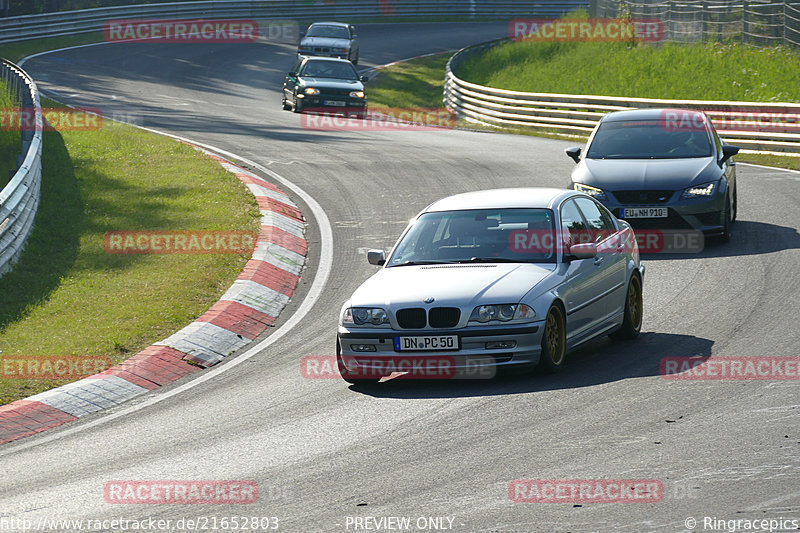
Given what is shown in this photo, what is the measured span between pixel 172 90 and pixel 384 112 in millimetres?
6616

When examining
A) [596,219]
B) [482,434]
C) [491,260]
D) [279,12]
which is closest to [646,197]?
[596,219]

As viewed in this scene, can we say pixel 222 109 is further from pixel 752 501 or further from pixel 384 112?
pixel 752 501

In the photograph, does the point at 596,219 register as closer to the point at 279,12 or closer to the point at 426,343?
the point at 426,343

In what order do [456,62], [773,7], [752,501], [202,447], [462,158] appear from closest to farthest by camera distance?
[752,501] < [202,447] < [462,158] < [773,7] < [456,62]

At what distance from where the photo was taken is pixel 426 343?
362 inches

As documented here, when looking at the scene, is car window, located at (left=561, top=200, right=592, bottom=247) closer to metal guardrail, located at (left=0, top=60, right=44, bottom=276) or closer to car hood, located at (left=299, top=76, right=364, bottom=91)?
metal guardrail, located at (left=0, top=60, right=44, bottom=276)

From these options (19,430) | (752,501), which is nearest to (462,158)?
(19,430)

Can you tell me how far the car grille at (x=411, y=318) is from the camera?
9242mm

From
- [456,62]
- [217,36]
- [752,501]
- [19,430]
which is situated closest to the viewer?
[752,501]

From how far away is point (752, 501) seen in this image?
20.1 ft

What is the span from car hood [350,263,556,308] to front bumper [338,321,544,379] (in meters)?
0.22
